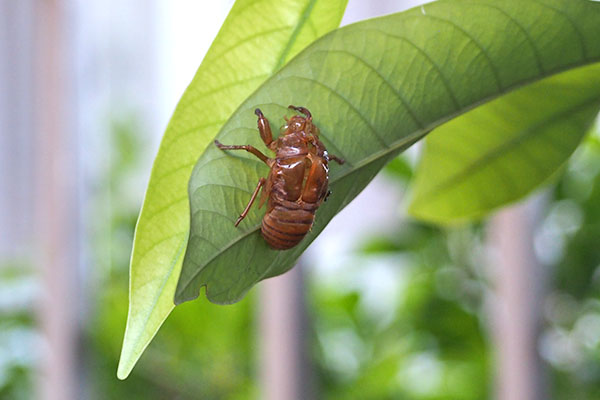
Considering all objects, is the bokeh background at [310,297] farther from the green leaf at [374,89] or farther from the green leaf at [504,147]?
the green leaf at [374,89]

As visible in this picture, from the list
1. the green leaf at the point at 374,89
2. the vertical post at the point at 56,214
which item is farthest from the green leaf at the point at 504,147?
the vertical post at the point at 56,214

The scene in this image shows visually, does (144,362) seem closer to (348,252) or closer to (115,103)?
(348,252)

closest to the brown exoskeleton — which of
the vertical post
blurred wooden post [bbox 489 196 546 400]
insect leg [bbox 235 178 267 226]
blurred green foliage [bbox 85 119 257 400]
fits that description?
insect leg [bbox 235 178 267 226]

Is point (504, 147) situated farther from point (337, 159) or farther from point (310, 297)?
point (310, 297)

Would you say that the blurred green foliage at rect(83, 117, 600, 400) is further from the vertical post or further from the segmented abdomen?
the segmented abdomen

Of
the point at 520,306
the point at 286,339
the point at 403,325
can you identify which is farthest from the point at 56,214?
the point at 520,306
